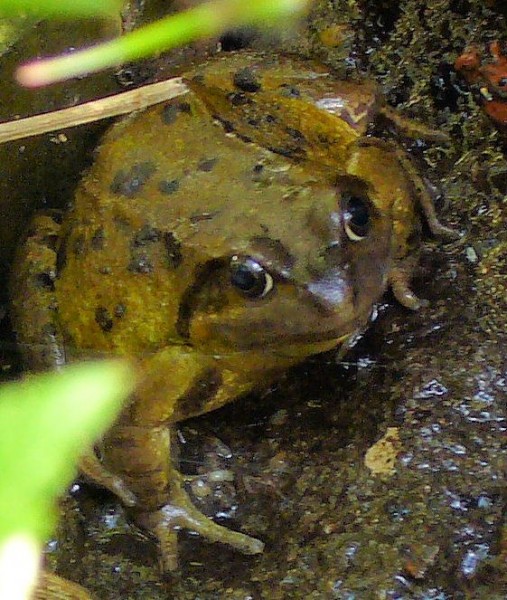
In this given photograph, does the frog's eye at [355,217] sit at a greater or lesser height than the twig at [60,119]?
lesser

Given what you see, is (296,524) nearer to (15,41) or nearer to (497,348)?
(497,348)

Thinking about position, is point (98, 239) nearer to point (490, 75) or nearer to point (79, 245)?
point (79, 245)

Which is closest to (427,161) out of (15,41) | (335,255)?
(335,255)

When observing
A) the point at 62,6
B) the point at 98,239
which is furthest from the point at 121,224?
the point at 62,6

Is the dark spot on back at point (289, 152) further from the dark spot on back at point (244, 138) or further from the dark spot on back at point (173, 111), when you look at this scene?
the dark spot on back at point (173, 111)

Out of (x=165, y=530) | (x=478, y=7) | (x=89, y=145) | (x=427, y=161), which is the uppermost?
(x=478, y=7)

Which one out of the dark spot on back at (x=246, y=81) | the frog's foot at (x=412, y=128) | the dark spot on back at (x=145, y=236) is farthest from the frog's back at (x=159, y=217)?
the frog's foot at (x=412, y=128)

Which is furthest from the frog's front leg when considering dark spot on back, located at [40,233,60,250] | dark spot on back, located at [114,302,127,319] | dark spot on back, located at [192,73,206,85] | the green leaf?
the green leaf
